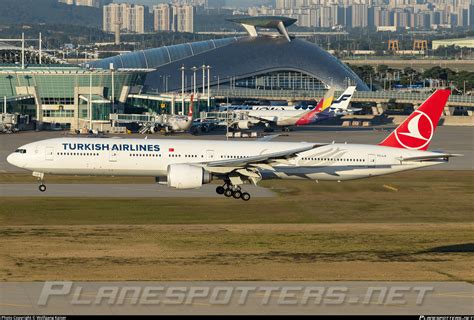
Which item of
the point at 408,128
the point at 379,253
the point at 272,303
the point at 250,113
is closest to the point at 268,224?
the point at 379,253

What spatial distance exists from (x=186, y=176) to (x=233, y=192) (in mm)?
5332

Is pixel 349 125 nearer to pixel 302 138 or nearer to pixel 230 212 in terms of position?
pixel 302 138

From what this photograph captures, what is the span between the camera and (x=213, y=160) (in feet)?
242

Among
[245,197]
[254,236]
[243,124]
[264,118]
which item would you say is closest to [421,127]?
[245,197]

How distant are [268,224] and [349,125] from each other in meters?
114

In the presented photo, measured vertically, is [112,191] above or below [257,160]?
below

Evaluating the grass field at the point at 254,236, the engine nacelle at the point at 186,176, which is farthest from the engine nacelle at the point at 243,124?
the engine nacelle at the point at 186,176

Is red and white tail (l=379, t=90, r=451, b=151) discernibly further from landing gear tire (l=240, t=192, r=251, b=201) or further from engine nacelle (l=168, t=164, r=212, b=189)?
engine nacelle (l=168, t=164, r=212, b=189)

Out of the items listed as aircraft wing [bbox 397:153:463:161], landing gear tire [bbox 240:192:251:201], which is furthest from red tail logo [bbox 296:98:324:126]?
landing gear tire [bbox 240:192:251:201]

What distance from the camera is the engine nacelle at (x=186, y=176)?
231 ft

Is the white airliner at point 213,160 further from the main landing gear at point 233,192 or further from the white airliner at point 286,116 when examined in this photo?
the white airliner at point 286,116

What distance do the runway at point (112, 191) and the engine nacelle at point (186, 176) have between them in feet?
17.8

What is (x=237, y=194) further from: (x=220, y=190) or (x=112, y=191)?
(x=112, y=191)

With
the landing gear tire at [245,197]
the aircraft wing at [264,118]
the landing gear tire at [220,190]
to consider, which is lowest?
the landing gear tire at [245,197]
